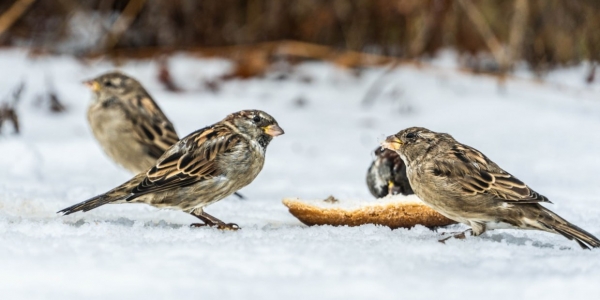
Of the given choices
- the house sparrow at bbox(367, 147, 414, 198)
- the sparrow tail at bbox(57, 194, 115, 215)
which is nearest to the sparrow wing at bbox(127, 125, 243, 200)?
the sparrow tail at bbox(57, 194, 115, 215)

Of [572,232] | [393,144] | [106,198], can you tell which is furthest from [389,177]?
[106,198]

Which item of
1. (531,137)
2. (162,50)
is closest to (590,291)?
(531,137)

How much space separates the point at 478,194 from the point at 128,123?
3102 millimetres

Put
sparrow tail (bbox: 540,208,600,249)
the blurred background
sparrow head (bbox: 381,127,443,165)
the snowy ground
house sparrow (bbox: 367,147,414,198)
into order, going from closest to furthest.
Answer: the snowy ground, sparrow tail (bbox: 540,208,600,249), sparrow head (bbox: 381,127,443,165), house sparrow (bbox: 367,147,414,198), the blurred background

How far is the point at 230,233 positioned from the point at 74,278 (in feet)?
Result: 3.40

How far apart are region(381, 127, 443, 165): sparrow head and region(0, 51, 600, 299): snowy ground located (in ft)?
1.25

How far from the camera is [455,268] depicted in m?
2.86

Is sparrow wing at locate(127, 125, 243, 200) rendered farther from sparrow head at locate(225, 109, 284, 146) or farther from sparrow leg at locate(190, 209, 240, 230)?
sparrow leg at locate(190, 209, 240, 230)

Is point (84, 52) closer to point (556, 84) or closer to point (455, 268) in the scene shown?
point (556, 84)

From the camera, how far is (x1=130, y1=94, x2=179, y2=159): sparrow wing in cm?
582

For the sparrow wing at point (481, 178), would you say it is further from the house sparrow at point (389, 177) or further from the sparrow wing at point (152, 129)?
the sparrow wing at point (152, 129)

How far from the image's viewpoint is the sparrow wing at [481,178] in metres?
3.64

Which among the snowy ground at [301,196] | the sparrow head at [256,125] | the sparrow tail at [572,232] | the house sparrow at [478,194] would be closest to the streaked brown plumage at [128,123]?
the snowy ground at [301,196]

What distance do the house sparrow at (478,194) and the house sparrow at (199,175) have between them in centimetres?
82
